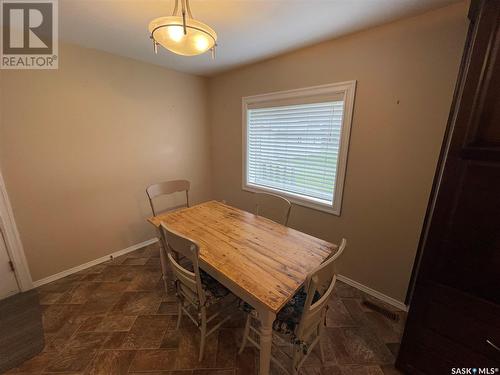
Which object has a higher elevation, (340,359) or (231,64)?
(231,64)

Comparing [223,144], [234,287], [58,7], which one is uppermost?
[58,7]

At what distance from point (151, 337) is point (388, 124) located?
100 inches

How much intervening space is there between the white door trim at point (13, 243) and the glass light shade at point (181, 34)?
1902mm

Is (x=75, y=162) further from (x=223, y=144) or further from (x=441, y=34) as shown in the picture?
(x=441, y=34)

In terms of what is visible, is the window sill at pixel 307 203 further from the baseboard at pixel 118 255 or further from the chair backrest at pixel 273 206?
the baseboard at pixel 118 255

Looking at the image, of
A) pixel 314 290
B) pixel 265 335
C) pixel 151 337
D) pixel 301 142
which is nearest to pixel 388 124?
pixel 301 142

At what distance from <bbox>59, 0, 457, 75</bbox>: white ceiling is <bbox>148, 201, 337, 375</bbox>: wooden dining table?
1.60 meters

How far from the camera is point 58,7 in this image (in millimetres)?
1374

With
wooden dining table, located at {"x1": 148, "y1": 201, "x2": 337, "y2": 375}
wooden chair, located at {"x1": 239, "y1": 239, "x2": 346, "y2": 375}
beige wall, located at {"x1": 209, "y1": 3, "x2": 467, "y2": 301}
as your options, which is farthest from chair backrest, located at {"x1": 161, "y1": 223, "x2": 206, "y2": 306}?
beige wall, located at {"x1": 209, "y1": 3, "x2": 467, "y2": 301}

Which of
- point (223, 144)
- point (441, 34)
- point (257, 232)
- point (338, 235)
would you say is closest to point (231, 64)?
point (223, 144)

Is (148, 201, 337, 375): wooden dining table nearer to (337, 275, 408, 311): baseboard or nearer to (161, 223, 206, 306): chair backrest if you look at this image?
(161, 223, 206, 306): chair backrest

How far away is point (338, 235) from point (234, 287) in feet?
4.68

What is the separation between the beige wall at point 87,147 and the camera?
1.77 m

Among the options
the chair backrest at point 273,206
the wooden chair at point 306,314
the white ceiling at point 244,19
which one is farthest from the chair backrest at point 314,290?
the white ceiling at point 244,19
